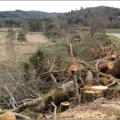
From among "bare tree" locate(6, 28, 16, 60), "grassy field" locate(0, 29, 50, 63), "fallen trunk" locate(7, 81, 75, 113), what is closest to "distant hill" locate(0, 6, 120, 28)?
"grassy field" locate(0, 29, 50, 63)

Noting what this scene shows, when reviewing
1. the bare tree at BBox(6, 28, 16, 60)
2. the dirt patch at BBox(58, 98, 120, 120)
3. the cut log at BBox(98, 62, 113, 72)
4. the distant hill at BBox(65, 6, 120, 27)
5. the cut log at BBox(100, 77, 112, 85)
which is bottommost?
the bare tree at BBox(6, 28, 16, 60)

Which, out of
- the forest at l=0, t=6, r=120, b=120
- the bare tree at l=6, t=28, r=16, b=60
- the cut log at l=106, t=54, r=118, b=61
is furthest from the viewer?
the bare tree at l=6, t=28, r=16, b=60

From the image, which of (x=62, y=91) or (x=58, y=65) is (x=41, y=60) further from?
(x=62, y=91)

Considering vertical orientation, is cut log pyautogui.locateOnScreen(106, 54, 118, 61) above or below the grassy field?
above

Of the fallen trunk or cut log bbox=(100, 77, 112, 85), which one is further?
cut log bbox=(100, 77, 112, 85)

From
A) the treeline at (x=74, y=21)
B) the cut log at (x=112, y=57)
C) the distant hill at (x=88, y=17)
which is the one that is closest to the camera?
the cut log at (x=112, y=57)

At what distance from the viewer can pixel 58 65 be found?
11641 millimetres

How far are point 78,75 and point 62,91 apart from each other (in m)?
1.44

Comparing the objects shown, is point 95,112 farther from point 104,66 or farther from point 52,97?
point 104,66

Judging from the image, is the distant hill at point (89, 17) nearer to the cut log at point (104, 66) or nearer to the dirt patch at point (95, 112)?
the cut log at point (104, 66)

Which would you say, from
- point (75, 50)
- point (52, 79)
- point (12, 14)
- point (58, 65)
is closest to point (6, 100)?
point (52, 79)

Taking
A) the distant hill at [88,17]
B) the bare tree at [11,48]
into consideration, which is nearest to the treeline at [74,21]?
the distant hill at [88,17]

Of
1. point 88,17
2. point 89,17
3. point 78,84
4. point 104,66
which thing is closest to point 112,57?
point 104,66

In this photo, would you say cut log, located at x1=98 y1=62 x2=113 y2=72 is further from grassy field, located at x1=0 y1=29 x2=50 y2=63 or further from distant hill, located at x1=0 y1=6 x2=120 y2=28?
grassy field, located at x1=0 y1=29 x2=50 y2=63
